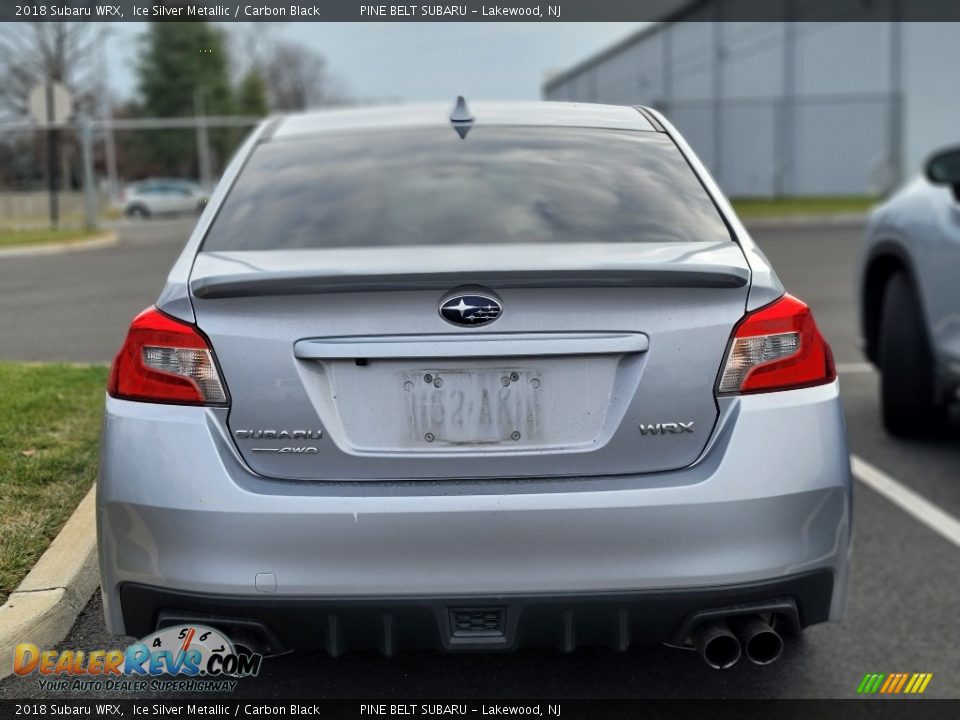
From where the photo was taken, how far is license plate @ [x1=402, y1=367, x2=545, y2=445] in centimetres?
253

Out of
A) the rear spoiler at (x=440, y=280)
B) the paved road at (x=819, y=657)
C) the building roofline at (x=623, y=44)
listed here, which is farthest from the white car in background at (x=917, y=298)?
the building roofline at (x=623, y=44)

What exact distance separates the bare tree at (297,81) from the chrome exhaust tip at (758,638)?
89.9 metres

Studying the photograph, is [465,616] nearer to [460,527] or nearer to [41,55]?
[460,527]

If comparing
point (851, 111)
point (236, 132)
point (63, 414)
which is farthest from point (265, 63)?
point (63, 414)

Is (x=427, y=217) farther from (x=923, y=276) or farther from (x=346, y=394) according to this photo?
(x=923, y=276)

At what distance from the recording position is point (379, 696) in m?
3.04

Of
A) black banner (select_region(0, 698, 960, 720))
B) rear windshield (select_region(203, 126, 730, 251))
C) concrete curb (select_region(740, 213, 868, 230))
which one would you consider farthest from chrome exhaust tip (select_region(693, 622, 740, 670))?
concrete curb (select_region(740, 213, 868, 230))

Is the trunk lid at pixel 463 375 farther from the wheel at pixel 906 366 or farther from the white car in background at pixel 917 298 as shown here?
the wheel at pixel 906 366

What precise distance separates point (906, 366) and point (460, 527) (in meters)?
4.00

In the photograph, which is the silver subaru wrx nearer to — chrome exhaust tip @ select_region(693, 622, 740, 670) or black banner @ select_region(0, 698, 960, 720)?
chrome exhaust tip @ select_region(693, 622, 740, 670)

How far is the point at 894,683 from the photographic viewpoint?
3154 millimetres

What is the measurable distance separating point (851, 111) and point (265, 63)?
61866 mm

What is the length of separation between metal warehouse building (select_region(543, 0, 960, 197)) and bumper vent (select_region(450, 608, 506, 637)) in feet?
103

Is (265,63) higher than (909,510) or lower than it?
higher
